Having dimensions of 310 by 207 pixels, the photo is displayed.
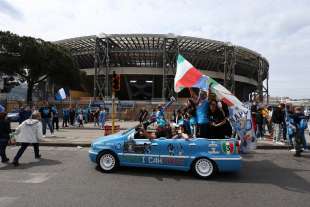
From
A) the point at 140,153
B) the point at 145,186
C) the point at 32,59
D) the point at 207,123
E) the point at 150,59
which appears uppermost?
the point at 150,59

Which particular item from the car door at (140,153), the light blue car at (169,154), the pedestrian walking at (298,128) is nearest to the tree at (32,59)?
the pedestrian walking at (298,128)

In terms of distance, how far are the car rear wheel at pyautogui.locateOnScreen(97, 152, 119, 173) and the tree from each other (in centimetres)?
3820

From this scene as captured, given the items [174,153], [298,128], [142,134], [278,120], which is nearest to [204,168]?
[174,153]

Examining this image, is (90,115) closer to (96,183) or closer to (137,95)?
(96,183)

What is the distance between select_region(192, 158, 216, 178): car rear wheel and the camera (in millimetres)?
6824

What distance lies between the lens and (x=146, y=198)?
529cm

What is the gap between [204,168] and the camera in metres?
6.88

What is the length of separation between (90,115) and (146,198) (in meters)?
25.8

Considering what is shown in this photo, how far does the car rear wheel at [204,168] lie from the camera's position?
269 inches

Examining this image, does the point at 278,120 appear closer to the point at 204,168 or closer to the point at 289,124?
the point at 289,124

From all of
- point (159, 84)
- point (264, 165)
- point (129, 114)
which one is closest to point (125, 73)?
point (159, 84)

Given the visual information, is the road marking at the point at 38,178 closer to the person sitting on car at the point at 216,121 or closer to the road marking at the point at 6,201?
the road marking at the point at 6,201

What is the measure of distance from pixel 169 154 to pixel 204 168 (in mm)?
838

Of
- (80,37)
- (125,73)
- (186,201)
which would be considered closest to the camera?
(186,201)
